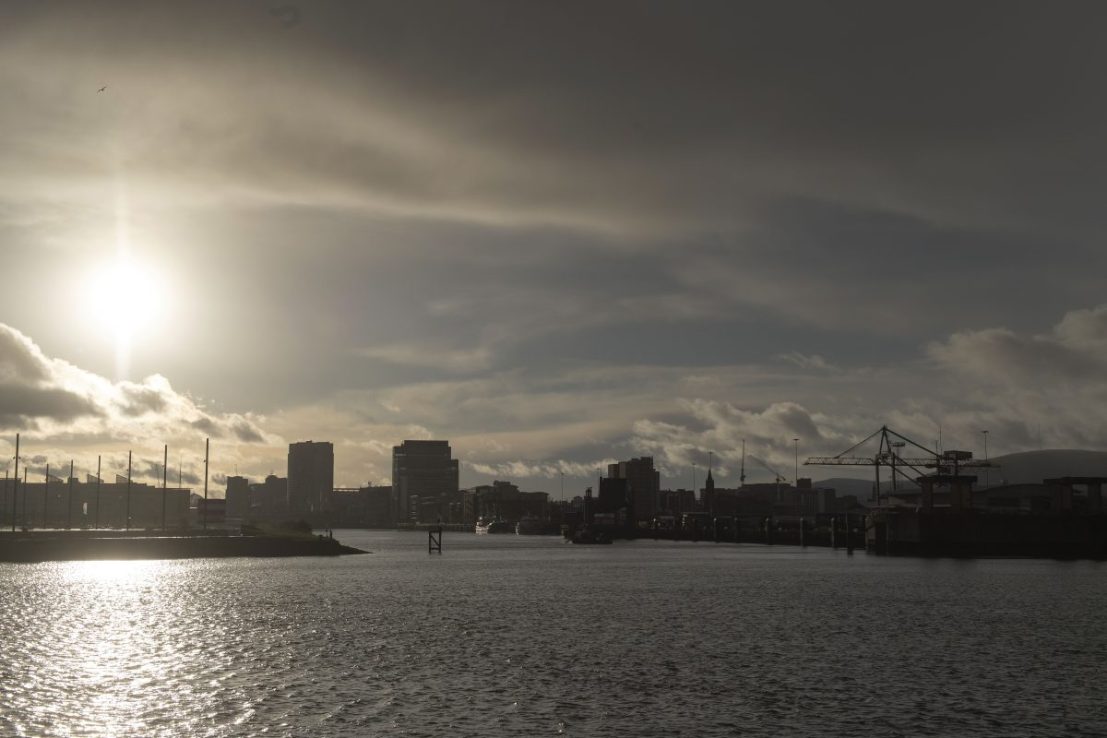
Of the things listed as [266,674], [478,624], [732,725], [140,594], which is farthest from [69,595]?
[732,725]

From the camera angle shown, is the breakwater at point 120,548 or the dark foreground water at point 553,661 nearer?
the dark foreground water at point 553,661

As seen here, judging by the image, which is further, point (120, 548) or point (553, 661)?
point (120, 548)

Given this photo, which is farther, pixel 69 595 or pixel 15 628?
pixel 69 595

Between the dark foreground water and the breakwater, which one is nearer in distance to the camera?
the dark foreground water

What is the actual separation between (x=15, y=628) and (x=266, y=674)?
3404 centimetres

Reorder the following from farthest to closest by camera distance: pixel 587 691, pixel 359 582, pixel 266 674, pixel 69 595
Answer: pixel 359 582 < pixel 69 595 < pixel 266 674 < pixel 587 691

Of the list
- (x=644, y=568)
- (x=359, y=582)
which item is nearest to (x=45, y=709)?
(x=359, y=582)

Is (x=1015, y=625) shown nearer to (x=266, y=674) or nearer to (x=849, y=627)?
(x=849, y=627)

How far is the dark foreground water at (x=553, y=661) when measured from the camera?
45906 millimetres

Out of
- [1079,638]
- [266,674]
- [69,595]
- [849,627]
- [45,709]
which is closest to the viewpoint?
[45,709]

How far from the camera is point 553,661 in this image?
209 feet

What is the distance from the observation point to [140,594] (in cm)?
11831

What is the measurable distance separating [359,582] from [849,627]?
72.5 m

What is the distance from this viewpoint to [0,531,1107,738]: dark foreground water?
151ft
